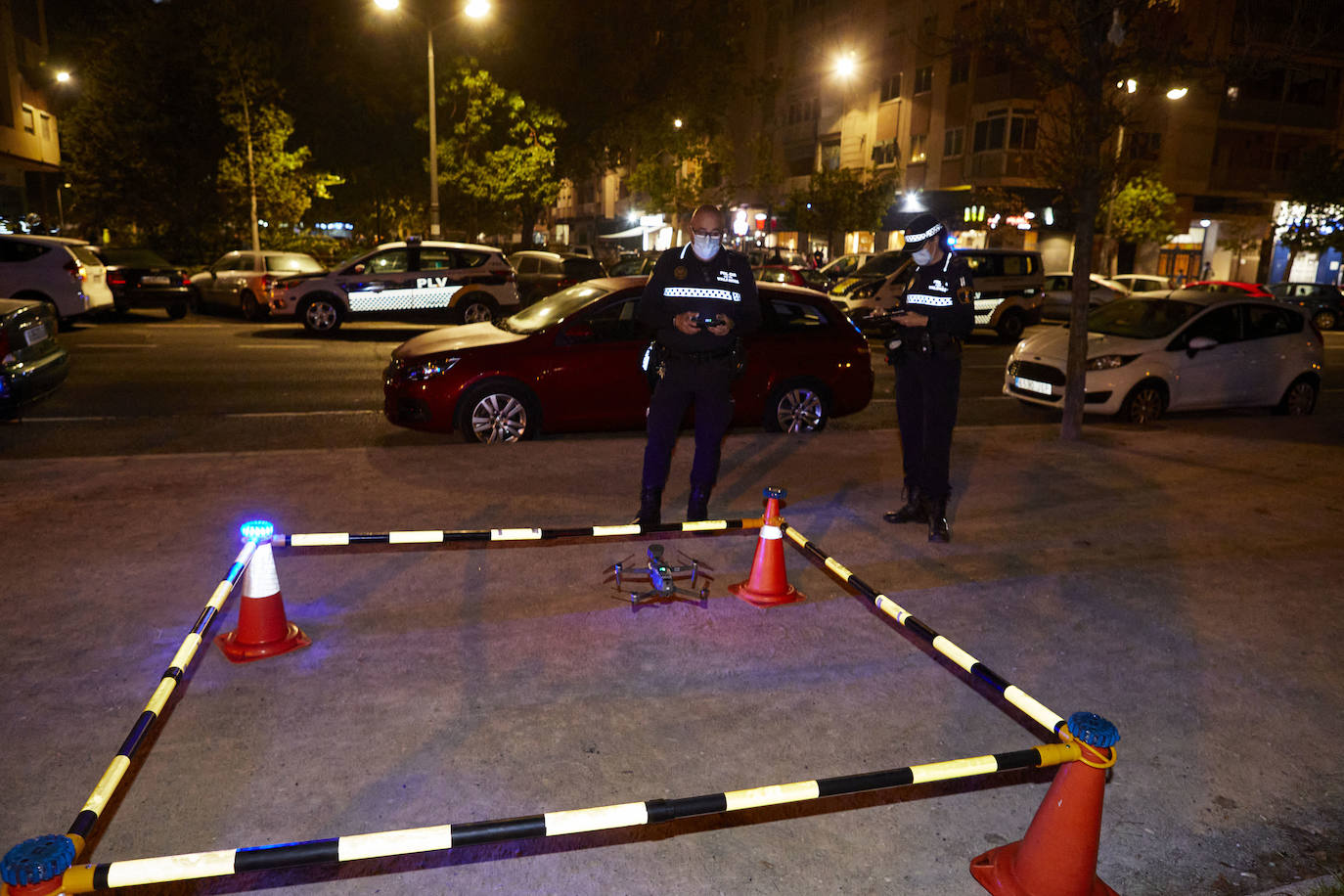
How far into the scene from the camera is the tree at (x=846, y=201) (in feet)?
145

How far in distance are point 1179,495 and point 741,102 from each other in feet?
190

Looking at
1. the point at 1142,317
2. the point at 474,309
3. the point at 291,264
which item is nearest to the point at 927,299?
the point at 1142,317

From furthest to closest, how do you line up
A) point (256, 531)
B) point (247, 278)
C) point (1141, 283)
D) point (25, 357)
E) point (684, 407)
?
point (1141, 283)
point (247, 278)
point (25, 357)
point (684, 407)
point (256, 531)

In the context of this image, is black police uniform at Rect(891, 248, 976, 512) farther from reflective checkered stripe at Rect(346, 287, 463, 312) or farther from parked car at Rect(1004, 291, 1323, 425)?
reflective checkered stripe at Rect(346, 287, 463, 312)

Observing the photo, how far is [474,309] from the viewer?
728 inches

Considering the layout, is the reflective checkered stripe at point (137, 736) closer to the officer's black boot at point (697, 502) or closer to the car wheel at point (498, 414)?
the officer's black boot at point (697, 502)

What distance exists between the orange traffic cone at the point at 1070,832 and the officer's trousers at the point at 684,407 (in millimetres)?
3282

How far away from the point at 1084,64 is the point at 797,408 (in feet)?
13.0

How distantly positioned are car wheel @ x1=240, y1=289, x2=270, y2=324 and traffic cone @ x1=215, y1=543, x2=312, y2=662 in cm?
1771

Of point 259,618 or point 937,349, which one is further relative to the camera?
point 937,349

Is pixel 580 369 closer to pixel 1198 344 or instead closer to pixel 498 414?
pixel 498 414

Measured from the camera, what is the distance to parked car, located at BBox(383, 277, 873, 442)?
8.55 m

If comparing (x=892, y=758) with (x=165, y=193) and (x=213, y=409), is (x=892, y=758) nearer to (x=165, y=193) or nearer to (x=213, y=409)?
(x=213, y=409)

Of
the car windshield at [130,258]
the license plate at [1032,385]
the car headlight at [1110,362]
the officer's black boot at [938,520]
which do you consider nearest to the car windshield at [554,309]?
the officer's black boot at [938,520]
